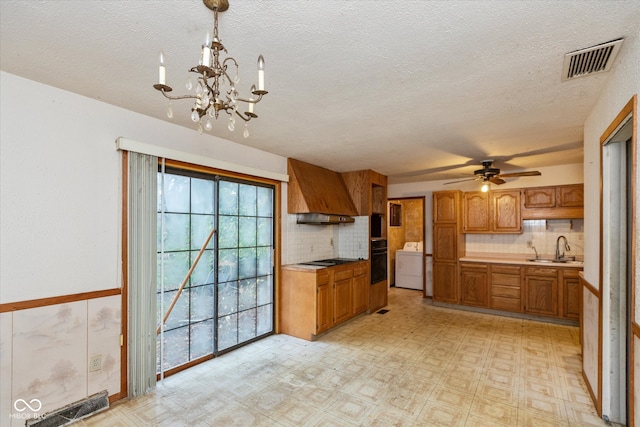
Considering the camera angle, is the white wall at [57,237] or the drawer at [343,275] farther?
the drawer at [343,275]

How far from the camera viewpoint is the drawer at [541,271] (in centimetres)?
444

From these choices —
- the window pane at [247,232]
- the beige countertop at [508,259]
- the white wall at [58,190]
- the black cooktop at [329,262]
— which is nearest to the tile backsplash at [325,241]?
the black cooktop at [329,262]

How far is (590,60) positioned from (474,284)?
4096 mm

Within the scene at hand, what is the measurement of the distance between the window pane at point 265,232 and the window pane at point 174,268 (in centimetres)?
102

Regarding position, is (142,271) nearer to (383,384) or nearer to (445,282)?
(383,384)

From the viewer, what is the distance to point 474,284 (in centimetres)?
509

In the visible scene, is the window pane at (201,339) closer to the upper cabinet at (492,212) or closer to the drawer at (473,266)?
the drawer at (473,266)

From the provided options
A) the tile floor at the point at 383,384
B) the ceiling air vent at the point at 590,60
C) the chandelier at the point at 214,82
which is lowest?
the tile floor at the point at 383,384

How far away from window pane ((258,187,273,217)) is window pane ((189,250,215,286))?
90 centimetres

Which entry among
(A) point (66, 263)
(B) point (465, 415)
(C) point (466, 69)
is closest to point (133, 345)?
(A) point (66, 263)

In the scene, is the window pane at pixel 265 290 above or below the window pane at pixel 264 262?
below

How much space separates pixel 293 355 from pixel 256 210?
180 centimetres

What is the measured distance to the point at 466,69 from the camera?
6.14 ft

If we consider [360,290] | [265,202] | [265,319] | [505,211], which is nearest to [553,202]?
[505,211]
